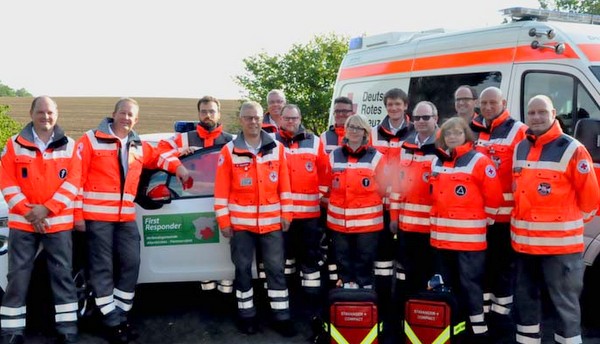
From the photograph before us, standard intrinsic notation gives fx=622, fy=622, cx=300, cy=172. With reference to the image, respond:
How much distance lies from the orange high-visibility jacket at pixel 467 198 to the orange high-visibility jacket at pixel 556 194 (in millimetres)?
260

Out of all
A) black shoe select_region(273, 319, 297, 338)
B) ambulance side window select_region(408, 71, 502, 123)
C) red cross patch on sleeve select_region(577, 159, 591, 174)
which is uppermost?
ambulance side window select_region(408, 71, 502, 123)

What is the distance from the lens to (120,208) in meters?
4.95

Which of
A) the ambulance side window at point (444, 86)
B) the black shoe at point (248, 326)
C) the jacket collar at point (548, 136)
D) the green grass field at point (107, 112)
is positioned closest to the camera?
the jacket collar at point (548, 136)

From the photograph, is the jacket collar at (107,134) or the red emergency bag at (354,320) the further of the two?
the jacket collar at (107,134)

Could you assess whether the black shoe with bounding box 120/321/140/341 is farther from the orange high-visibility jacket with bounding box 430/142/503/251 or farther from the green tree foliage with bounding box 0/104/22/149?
the green tree foliage with bounding box 0/104/22/149

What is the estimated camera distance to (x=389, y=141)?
5.54 metres

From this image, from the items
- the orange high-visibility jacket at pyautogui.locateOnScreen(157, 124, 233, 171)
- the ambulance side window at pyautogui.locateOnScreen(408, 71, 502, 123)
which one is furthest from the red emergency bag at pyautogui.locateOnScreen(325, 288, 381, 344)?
the ambulance side window at pyautogui.locateOnScreen(408, 71, 502, 123)

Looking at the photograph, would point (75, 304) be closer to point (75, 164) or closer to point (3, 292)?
point (3, 292)

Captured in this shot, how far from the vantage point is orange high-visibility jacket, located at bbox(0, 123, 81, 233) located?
471 cm

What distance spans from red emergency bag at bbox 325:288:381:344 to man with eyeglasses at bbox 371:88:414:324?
944 mm

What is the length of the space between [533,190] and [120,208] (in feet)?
10.2

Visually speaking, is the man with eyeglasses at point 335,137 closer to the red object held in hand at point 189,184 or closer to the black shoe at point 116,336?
the red object held in hand at point 189,184

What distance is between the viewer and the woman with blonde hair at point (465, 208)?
15.1ft

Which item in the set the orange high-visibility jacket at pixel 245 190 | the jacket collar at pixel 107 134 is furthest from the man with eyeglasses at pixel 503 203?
the jacket collar at pixel 107 134
